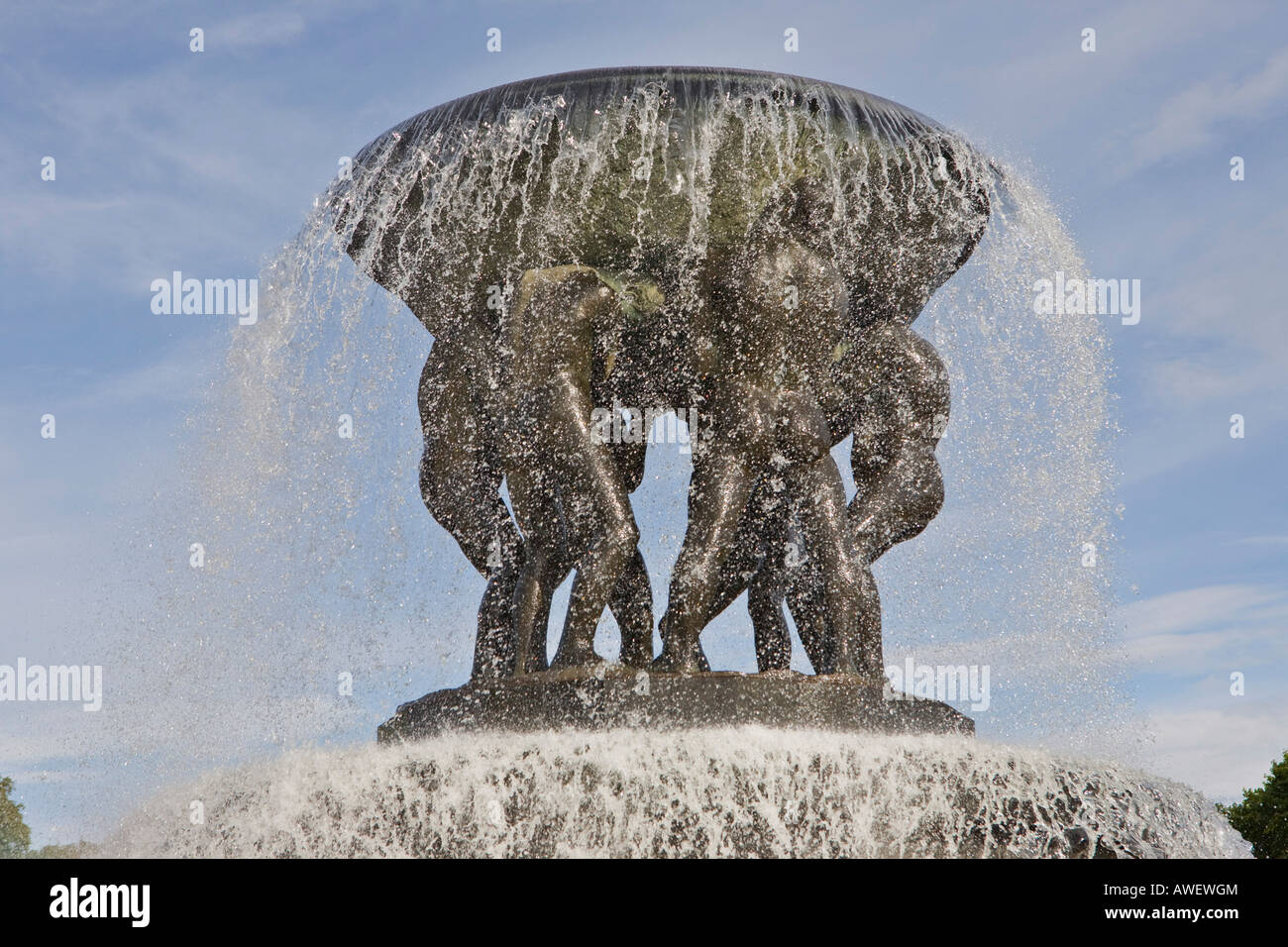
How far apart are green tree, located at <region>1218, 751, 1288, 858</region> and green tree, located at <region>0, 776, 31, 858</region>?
54.9 feet

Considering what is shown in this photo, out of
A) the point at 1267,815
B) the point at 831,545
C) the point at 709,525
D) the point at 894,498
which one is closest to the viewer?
the point at 709,525

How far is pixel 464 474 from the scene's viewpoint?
10.4 metres

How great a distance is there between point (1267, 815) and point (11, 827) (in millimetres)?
18159

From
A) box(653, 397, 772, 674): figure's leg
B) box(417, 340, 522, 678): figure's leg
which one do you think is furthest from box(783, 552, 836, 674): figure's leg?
box(417, 340, 522, 678): figure's leg

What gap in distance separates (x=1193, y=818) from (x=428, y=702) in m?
4.76

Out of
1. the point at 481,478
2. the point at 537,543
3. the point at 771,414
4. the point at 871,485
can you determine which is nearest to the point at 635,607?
the point at 537,543

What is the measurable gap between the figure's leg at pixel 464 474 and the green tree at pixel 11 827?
41.6ft

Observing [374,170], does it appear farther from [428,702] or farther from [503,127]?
[428,702]

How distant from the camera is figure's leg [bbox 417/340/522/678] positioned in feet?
33.8

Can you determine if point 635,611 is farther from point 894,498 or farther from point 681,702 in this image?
point 894,498

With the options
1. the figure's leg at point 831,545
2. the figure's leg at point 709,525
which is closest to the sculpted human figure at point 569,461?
the figure's leg at point 709,525

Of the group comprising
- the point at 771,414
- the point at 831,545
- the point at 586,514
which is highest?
the point at 771,414

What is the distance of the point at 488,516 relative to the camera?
33.9 feet
